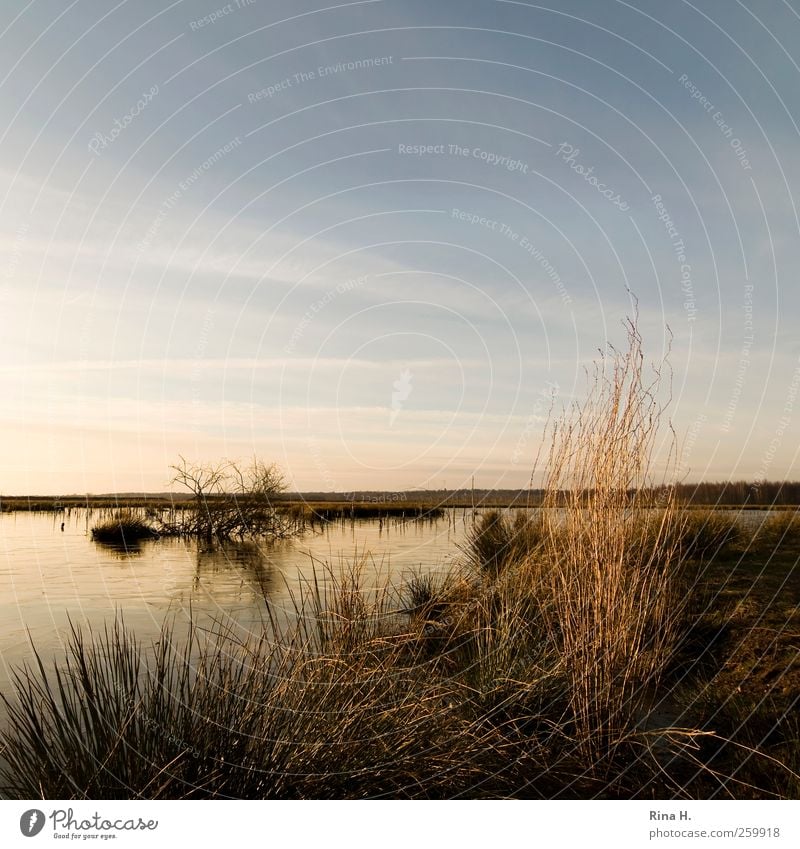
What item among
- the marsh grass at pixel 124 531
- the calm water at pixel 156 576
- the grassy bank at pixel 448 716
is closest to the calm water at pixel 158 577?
the calm water at pixel 156 576

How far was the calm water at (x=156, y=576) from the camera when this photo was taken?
337 inches

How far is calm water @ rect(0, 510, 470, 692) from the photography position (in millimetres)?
8562

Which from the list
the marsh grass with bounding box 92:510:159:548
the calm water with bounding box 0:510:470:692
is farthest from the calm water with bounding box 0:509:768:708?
the marsh grass with bounding box 92:510:159:548

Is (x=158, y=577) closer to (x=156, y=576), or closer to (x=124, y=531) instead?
(x=156, y=576)

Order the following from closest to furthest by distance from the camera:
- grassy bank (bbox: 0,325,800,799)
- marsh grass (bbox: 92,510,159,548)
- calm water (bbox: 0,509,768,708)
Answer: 1. grassy bank (bbox: 0,325,800,799)
2. calm water (bbox: 0,509,768,708)
3. marsh grass (bbox: 92,510,159,548)

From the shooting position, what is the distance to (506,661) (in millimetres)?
4707

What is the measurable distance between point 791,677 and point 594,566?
236 cm

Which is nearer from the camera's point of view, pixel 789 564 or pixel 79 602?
pixel 789 564

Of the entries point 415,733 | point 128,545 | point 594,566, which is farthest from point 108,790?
point 128,545

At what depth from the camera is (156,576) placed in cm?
1273

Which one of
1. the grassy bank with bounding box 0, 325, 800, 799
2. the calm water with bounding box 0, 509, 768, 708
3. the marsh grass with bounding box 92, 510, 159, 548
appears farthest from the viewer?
the marsh grass with bounding box 92, 510, 159, 548

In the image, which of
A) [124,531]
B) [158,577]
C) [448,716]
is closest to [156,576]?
[158,577]

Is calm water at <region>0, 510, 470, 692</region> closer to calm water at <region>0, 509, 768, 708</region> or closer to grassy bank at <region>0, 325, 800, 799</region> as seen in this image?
calm water at <region>0, 509, 768, 708</region>
